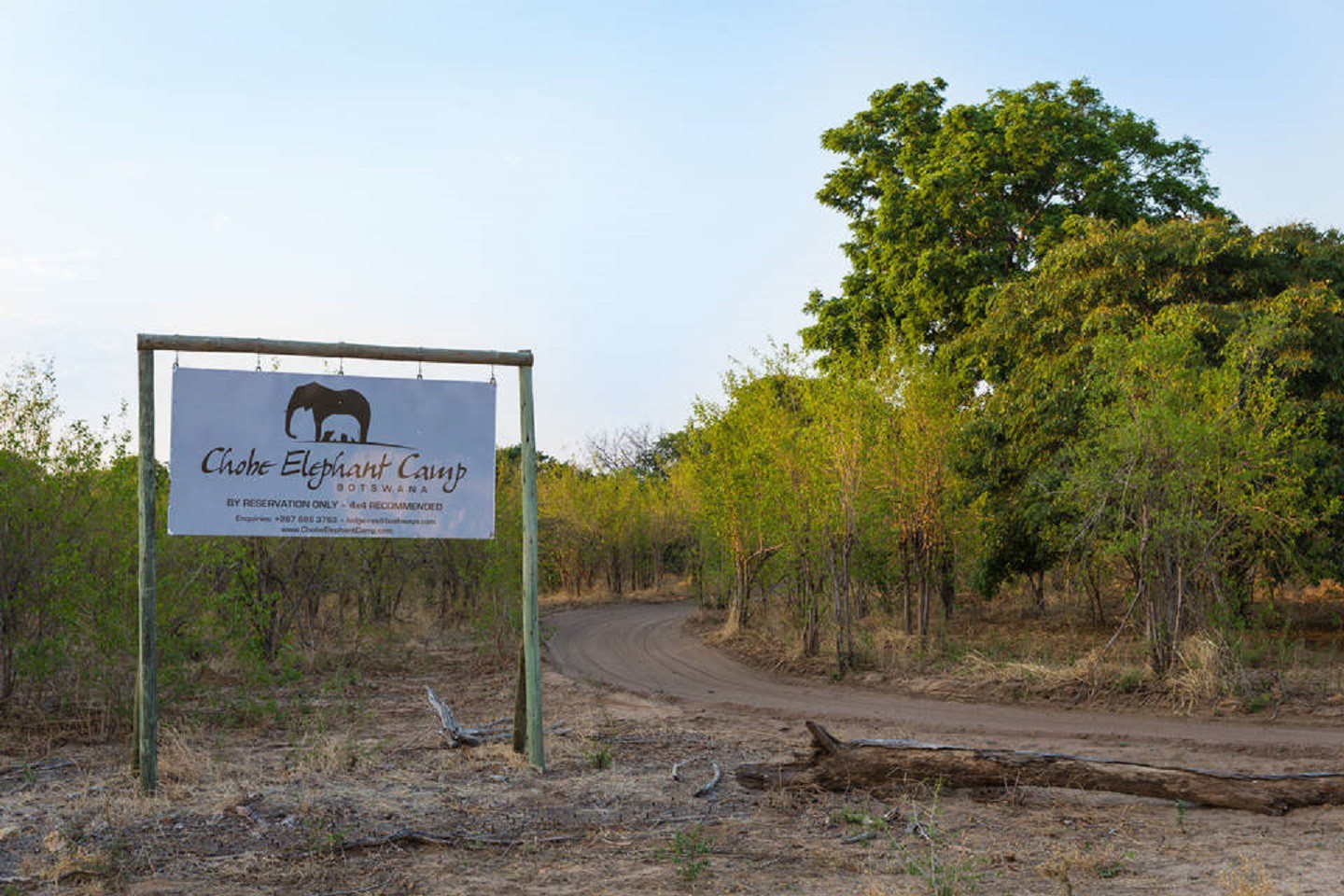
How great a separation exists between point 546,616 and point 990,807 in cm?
2504

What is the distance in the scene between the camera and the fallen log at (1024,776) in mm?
7656

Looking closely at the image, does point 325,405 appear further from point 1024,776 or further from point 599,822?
point 1024,776

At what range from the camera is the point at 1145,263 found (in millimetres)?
18141

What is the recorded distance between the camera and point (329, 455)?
886 cm

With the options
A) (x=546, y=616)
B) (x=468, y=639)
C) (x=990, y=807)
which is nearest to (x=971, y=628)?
(x=468, y=639)

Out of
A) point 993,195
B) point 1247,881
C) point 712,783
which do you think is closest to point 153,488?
point 712,783

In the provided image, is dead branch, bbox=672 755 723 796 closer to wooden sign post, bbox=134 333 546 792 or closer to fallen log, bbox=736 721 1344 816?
fallen log, bbox=736 721 1344 816

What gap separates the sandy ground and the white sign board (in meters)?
2.10

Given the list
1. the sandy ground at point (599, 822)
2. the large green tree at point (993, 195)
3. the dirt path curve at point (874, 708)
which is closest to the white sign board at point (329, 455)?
the sandy ground at point (599, 822)

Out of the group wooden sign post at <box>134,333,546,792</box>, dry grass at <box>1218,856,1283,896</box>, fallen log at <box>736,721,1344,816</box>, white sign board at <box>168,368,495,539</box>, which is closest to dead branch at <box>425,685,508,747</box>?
wooden sign post at <box>134,333,546,792</box>

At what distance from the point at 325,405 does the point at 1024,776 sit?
6.35 m

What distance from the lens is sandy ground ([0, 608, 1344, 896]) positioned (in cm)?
612

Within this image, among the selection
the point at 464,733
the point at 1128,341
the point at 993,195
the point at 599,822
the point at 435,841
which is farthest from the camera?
the point at 993,195

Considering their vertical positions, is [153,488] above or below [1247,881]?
above
